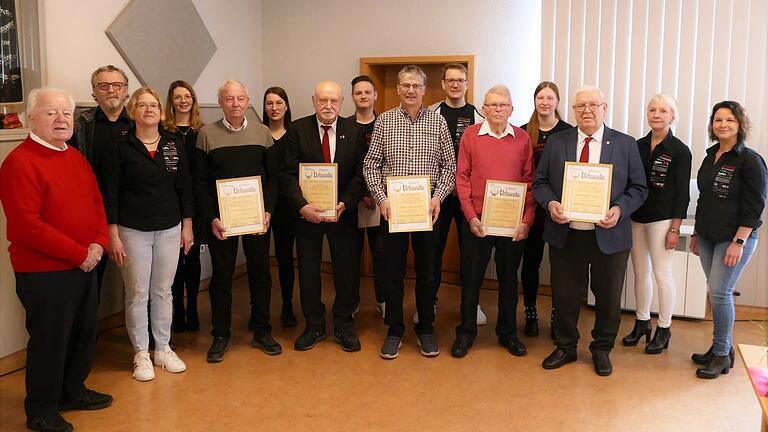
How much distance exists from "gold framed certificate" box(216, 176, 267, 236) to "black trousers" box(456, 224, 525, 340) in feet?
3.91

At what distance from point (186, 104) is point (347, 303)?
1.55 meters

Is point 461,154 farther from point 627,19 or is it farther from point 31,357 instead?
point 31,357

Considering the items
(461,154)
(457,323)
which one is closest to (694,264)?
(457,323)

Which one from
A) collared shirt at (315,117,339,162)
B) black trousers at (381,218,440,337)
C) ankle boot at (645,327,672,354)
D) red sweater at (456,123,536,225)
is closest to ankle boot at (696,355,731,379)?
ankle boot at (645,327,672,354)

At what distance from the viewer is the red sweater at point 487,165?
3.78m

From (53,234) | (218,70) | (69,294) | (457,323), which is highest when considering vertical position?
(218,70)

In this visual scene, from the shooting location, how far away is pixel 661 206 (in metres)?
3.84

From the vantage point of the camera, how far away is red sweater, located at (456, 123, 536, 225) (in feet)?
12.4

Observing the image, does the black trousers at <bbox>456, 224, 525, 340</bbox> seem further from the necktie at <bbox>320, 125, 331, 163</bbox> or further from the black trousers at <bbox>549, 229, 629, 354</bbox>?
the necktie at <bbox>320, 125, 331, 163</bbox>

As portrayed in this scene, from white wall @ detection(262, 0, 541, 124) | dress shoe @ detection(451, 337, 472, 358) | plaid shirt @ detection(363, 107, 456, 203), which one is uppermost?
white wall @ detection(262, 0, 541, 124)

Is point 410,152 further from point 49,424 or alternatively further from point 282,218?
point 49,424

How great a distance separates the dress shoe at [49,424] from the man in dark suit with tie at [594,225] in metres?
2.48

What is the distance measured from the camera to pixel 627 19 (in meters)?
4.93

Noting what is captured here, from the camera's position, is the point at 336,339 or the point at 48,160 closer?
the point at 48,160
